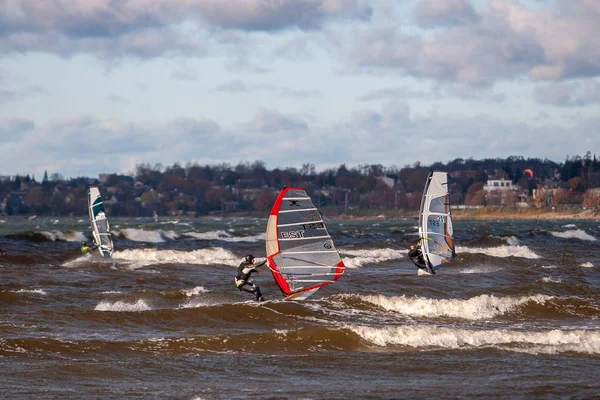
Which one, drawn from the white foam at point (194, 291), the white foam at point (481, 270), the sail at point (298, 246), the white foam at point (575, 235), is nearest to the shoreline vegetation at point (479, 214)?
the white foam at point (575, 235)

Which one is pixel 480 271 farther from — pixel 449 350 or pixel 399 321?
pixel 449 350

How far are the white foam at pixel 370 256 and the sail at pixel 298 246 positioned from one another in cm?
1256

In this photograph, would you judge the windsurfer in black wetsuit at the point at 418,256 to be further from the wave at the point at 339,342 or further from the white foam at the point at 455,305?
the wave at the point at 339,342

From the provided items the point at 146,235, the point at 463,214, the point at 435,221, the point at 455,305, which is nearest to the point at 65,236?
the point at 146,235

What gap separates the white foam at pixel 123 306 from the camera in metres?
18.5

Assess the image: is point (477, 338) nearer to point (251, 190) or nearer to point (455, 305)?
point (455, 305)

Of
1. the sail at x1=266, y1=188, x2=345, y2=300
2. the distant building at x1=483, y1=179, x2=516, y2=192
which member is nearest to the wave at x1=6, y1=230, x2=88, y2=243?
the sail at x1=266, y1=188, x2=345, y2=300

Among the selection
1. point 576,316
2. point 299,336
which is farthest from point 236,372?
point 576,316

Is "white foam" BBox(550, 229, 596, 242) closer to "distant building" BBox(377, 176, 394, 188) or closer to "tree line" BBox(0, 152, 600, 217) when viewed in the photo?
"tree line" BBox(0, 152, 600, 217)

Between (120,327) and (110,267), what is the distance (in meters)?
12.2

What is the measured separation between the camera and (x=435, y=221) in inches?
843

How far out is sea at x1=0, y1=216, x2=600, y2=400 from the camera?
11836 millimetres

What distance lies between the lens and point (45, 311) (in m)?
17.8

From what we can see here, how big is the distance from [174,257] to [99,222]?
12.7 feet
